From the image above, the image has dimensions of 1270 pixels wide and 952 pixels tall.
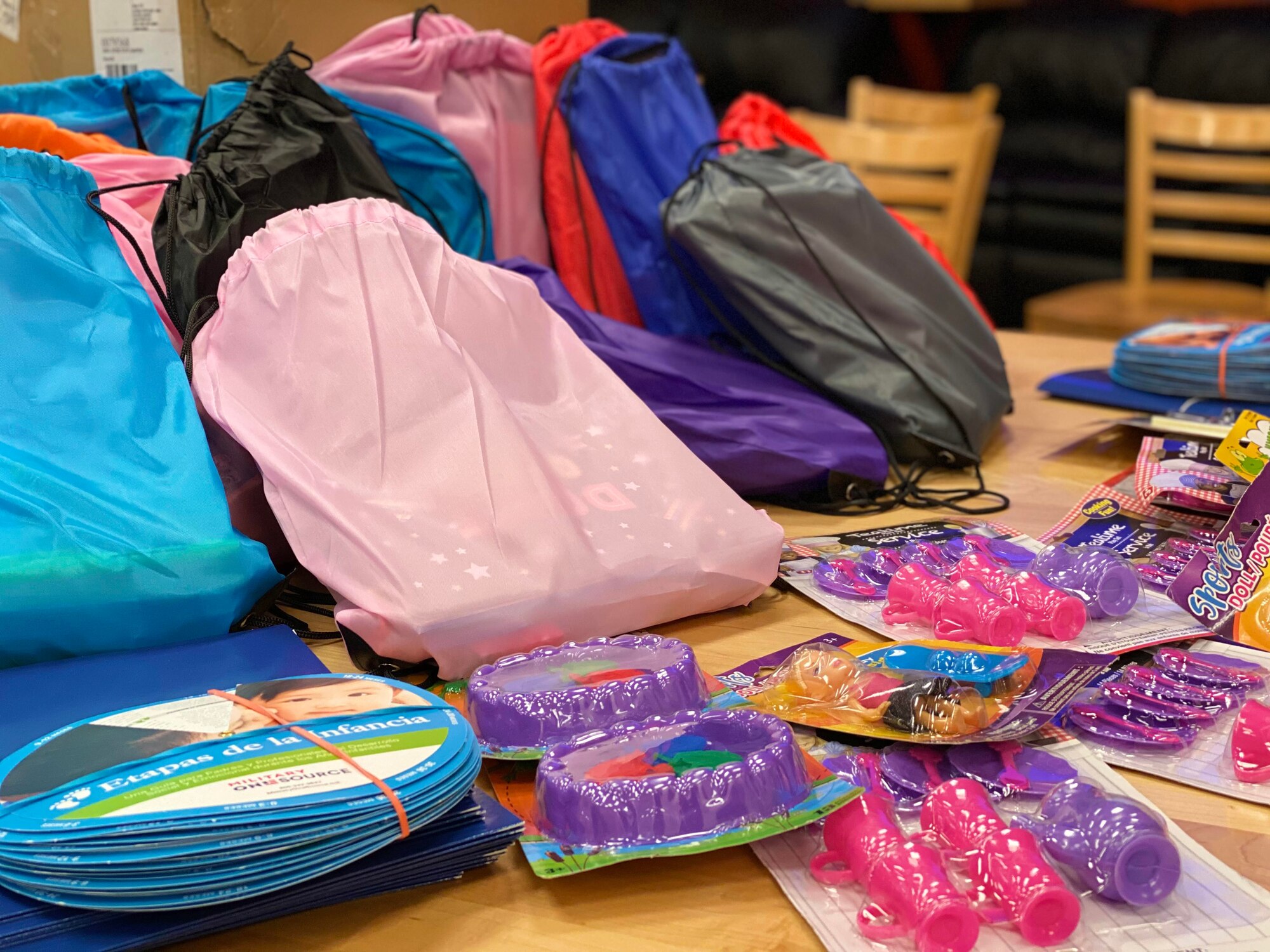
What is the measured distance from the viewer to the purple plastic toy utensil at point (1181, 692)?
2.40 ft

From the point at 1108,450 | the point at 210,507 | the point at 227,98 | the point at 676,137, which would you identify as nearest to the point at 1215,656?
the point at 1108,450

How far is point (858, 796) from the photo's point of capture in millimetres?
601

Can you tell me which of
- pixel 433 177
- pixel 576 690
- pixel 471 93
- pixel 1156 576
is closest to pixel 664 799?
pixel 576 690

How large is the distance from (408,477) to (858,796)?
36cm

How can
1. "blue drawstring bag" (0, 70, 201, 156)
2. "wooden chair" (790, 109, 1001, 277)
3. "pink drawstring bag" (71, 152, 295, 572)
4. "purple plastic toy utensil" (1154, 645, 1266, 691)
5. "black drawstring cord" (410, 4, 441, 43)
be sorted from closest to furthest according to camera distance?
1. "purple plastic toy utensil" (1154, 645, 1266, 691)
2. "pink drawstring bag" (71, 152, 295, 572)
3. "blue drawstring bag" (0, 70, 201, 156)
4. "black drawstring cord" (410, 4, 441, 43)
5. "wooden chair" (790, 109, 1001, 277)

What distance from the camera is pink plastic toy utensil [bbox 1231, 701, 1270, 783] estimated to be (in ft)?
2.19

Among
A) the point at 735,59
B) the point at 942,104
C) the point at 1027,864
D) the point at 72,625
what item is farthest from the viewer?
the point at 735,59

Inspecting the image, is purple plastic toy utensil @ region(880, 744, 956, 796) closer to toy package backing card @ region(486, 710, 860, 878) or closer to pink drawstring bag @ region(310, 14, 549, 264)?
toy package backing card @ region(486, 710, 860, 878)

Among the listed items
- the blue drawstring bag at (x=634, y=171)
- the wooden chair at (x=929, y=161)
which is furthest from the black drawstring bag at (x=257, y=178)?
the wooden chair at (x=929, y=161)

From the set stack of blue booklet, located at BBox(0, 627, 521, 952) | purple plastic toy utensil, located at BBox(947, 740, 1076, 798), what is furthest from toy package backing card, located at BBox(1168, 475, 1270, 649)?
stack of blue booklet, located at BBox(0, 627, 521, 952)

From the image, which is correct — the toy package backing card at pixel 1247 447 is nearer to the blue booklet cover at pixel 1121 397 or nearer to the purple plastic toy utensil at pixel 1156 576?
the purple plastic toy utensil at pixel 1156 576

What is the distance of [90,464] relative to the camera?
0.79 meters

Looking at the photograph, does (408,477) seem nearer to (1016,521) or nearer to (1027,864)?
(1027,864)

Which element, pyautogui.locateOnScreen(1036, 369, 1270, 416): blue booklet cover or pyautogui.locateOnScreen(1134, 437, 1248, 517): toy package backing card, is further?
pyautogui.locateOnScreen(1036, 369, 1270, 416): blue booklet cover
